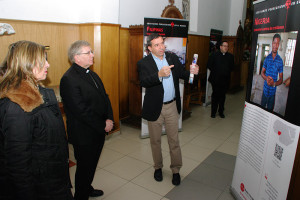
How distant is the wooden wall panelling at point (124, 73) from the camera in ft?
16.0

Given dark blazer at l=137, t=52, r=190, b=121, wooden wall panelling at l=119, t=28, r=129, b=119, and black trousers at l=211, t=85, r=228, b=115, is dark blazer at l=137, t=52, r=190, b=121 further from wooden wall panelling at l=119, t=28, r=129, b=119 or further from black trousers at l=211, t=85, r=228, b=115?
black trousers at l=211, t=85, r=228, b=115

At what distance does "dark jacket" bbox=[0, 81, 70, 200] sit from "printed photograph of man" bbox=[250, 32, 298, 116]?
5.35ft

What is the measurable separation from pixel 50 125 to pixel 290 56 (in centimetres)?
172

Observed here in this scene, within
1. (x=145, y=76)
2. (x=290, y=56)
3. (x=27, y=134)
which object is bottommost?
(x=27, y=134)

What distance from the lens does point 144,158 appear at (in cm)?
362

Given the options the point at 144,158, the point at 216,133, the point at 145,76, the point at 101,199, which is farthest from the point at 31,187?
the point at 216,133

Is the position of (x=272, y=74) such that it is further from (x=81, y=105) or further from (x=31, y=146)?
(x=31, y=146)

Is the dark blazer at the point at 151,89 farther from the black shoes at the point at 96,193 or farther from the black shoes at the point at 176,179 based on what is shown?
the black shoes at the point at 96,193

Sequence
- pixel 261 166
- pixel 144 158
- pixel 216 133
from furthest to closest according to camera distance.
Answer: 1. pixel 216 133
2. pixel 144 158
3. pixel 261 166

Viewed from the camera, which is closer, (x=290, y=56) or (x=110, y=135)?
(x=290, y=56)

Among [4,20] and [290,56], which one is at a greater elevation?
[4,20]

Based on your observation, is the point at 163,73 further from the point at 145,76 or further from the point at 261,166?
the point at 261,166

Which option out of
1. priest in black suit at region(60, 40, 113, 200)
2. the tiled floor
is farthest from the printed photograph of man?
priest in black suit at region(60, 40, 113, 200)

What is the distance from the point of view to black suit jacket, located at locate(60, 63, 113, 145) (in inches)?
80.6
